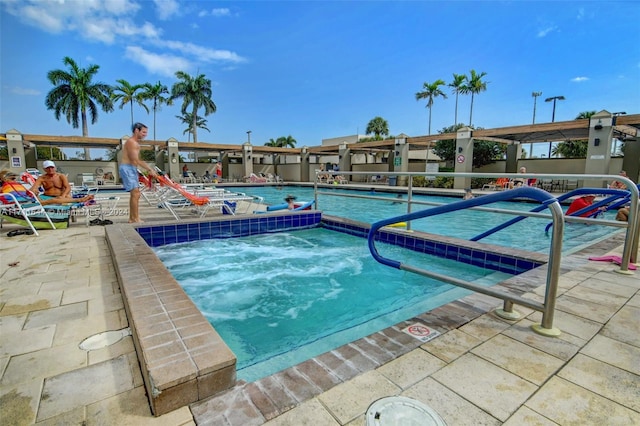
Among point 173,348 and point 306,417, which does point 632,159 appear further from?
point 173,348

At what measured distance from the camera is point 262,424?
1.04 metres

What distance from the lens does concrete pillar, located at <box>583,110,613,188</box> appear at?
10.5m

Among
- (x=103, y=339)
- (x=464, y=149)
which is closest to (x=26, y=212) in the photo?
(x=103, y=339)

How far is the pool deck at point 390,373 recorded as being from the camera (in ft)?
3.62

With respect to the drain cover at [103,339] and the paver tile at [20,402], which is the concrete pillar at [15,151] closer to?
the drain cover at [103,339]

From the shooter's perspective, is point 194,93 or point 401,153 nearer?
point 401,153

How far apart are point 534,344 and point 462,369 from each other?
19.0 inches

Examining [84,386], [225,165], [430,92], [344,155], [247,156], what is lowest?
[84,386]

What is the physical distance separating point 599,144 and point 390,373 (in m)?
13.7

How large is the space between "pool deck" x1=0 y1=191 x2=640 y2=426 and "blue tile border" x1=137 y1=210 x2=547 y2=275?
1.12 m

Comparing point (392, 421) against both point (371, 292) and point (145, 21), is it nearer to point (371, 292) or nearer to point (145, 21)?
point (371, 292)

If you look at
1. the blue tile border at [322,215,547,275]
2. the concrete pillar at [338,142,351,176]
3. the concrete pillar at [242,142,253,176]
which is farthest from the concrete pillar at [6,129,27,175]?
the blue tile border at [322,215,547,275]

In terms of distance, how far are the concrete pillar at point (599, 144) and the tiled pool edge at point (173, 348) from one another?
13.2 metres

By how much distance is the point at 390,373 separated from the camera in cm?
133
